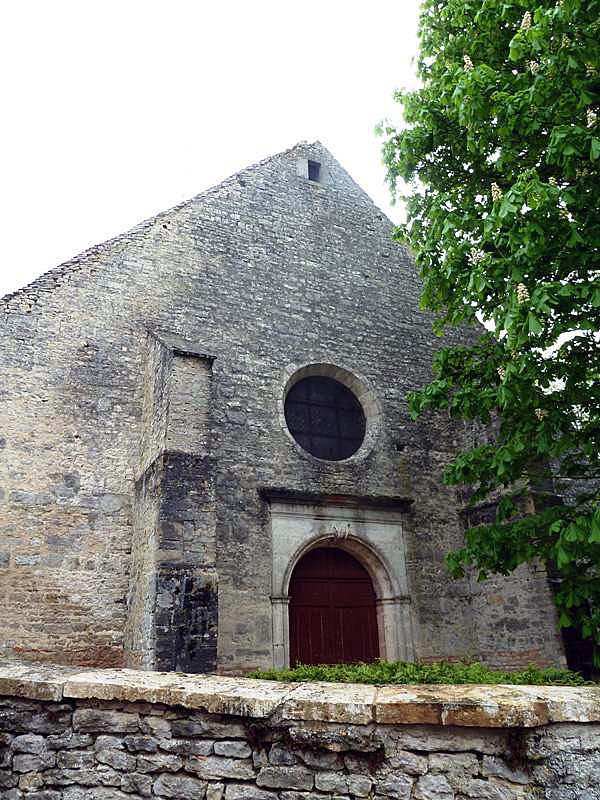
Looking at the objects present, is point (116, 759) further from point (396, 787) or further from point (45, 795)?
point (396, 787)

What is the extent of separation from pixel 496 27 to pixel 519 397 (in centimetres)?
339

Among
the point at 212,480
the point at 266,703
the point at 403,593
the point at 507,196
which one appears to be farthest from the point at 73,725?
the point at 403,593

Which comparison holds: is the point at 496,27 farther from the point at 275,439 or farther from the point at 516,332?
the point at 275,439

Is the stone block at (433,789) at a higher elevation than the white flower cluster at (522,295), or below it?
below

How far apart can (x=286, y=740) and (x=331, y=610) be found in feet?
19.8

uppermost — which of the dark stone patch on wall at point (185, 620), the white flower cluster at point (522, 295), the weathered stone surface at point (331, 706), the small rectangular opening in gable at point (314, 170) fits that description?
the small rectangular opening in gable at point (314, 170)

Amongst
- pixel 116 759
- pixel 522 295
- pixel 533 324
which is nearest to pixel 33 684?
pixel 116 759

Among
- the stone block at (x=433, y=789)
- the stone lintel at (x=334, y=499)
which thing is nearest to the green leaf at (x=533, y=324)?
the stone block at (x=433, y=789)

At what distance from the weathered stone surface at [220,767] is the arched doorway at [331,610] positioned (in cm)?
537

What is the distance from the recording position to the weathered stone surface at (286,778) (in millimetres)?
2932

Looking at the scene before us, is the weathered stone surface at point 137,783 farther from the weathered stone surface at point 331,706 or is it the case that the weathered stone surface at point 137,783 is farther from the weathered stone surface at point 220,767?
the weathered stone surface at point 331,706

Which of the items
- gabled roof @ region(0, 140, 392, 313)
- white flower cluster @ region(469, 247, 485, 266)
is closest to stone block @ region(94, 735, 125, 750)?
white flower cluster @ region(469, 247, 485, 266)

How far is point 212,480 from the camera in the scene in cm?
716

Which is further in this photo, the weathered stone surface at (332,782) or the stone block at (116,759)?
the stone block at (116,759)
